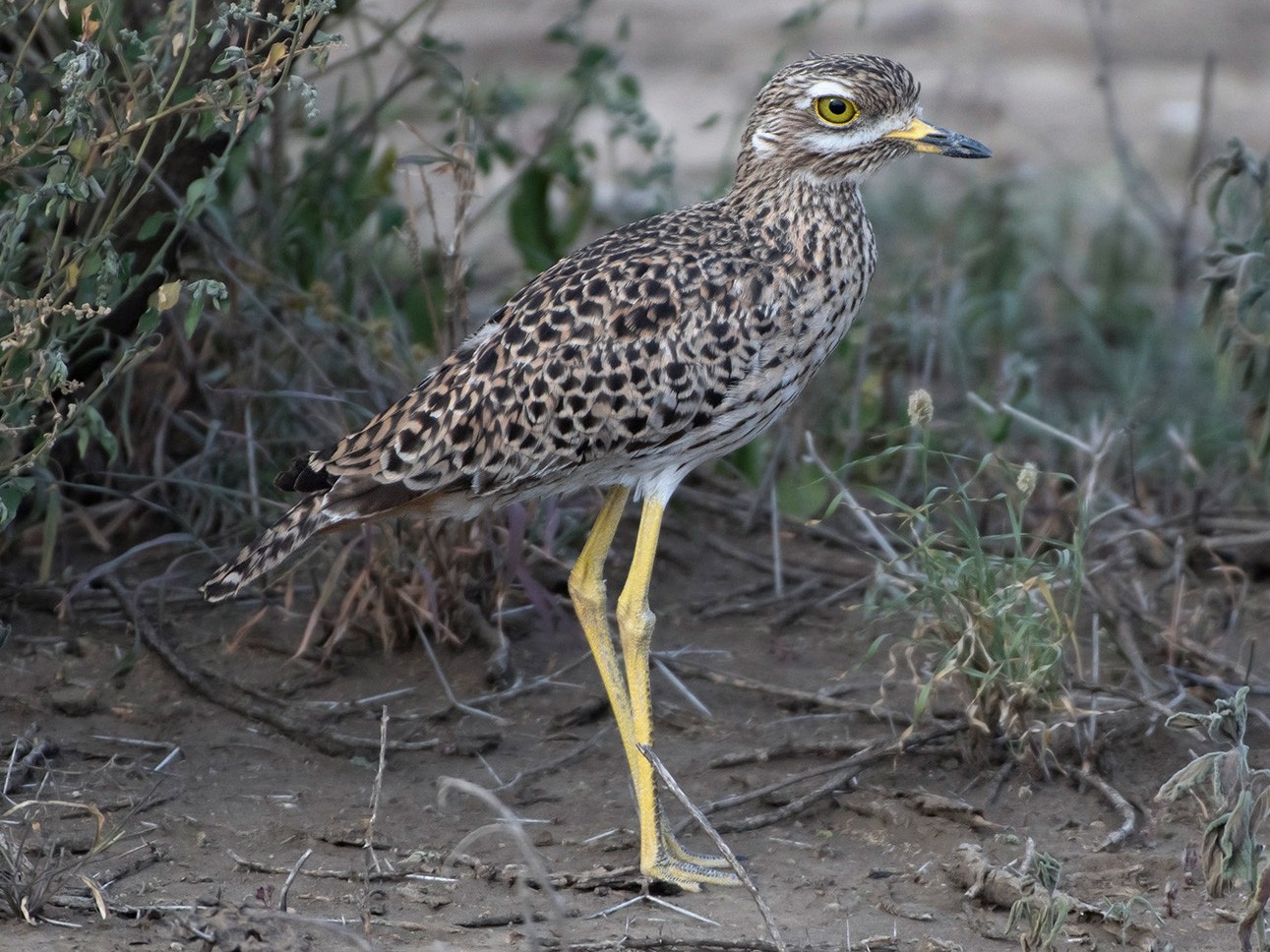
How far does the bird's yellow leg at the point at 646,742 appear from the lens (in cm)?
337

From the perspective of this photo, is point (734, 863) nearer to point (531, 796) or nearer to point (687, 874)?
point (687, 874)

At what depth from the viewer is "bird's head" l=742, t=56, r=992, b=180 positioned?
372cm

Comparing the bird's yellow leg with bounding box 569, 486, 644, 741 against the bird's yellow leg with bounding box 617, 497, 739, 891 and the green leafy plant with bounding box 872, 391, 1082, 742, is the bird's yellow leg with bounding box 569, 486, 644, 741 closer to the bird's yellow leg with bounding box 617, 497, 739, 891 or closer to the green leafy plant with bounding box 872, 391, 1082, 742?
the bird's yellow leg with bounding box 617, 497, 739, 891

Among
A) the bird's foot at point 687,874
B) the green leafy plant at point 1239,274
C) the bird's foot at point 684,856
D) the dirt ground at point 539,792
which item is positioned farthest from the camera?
the green leafy plant at point 1239,274

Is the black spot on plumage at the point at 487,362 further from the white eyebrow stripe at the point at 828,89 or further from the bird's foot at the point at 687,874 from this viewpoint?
the bird's foot at the point at 687,874

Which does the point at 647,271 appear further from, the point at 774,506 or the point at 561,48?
the point at 561,48

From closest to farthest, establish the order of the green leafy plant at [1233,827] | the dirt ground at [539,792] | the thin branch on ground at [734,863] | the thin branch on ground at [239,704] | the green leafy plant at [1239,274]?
the green leafy plant at [1233,827] < the thin branch on ground at [734,863] < the dirt ground at [539,792] < the thin branch on ground at [239,704] < the green leafy plant at [1239,274]

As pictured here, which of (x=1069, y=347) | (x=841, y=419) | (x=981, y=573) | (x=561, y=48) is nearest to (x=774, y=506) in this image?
(x=841, y=419)

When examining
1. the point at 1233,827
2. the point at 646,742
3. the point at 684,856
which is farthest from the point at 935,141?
the point at 1233,827

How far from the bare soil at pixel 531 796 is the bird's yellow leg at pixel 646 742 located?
0.05m

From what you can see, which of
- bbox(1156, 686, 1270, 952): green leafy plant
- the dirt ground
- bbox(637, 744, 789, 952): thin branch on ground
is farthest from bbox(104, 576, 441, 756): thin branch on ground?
bbox(1156, 686, 1270, 952): green leafy plant

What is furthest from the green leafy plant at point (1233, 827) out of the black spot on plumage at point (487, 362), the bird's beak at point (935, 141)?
the black spot on plumage at point (487, 362)

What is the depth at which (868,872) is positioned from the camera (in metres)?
3.37

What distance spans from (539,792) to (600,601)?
1.45 ft
